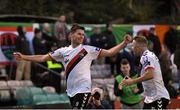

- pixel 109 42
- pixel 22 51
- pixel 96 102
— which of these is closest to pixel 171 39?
pixel 109 42

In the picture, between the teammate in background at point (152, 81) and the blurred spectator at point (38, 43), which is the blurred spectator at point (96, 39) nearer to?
the blurred spectator at point (38, 43)

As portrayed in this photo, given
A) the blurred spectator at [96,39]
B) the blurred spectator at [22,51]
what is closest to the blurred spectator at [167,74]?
the blurred spectator at [96,39]

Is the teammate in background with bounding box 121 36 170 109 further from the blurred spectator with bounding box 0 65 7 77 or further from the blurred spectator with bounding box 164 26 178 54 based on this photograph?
the blurred spectator with bounding box 164 26 178 54

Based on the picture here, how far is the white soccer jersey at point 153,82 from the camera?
9.72 metres

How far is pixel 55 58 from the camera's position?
400 inches

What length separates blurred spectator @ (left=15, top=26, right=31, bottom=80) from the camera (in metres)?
16.6

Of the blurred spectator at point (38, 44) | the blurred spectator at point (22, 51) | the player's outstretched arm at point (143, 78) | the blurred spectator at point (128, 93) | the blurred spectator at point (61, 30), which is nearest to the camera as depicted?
the player's outstretched arm at point (143, 78)

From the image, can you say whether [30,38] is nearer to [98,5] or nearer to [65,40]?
[65,40]

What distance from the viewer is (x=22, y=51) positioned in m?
16.6

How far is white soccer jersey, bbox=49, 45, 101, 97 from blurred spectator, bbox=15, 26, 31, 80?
268 inches

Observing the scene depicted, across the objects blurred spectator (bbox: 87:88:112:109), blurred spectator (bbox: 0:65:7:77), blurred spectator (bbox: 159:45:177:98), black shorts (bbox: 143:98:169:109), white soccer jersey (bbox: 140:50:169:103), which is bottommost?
blurred spectator (bbox: 0:65:7:77)

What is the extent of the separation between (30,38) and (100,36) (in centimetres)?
223

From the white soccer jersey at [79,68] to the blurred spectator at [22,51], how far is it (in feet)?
Result: 22.4

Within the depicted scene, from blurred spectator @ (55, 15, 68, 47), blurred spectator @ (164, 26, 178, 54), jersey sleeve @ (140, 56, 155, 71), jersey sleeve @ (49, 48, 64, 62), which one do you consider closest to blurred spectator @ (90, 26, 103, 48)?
blurred spectator @ (55, 15, 68, 47)
